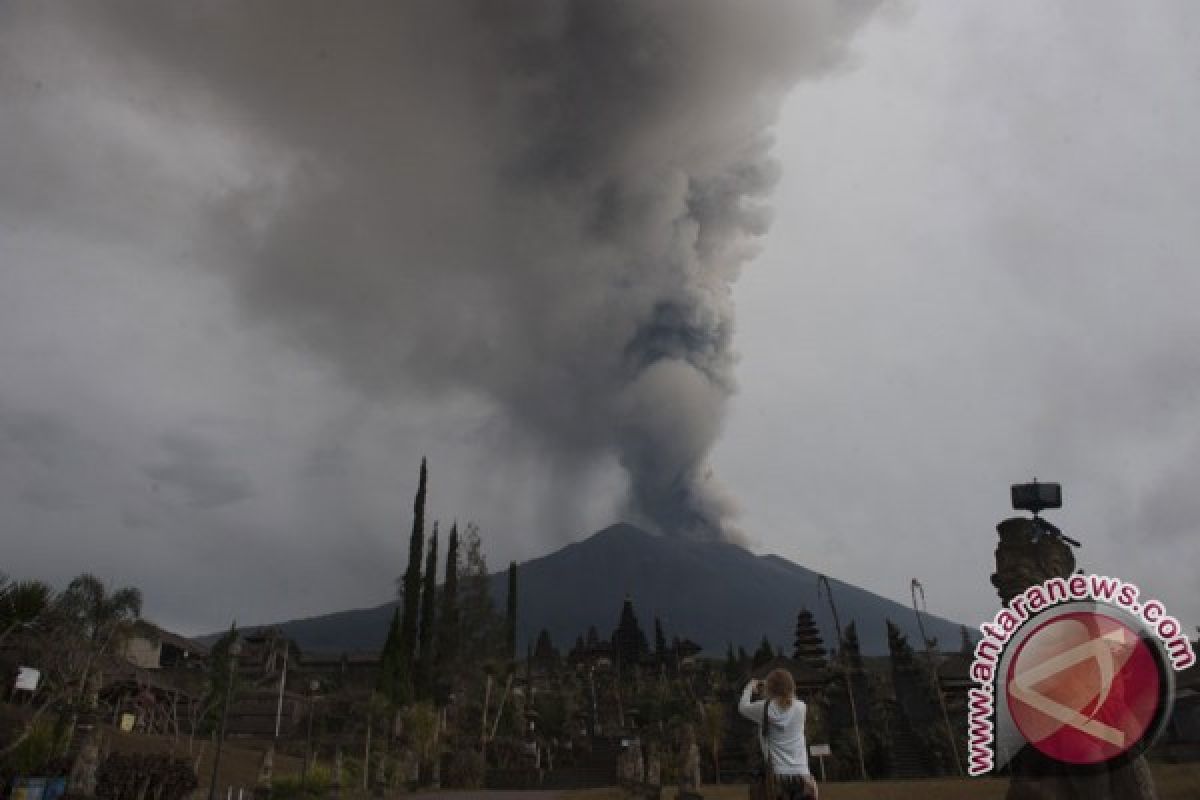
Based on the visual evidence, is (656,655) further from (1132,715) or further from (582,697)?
(1132,715)

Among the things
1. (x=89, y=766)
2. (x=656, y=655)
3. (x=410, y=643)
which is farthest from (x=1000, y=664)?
(x=656, y=655)

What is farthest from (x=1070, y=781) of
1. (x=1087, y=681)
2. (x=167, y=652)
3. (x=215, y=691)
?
(x=167, y=652)

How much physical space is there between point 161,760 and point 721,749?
29.5m

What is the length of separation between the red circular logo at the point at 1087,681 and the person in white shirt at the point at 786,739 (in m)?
3.90

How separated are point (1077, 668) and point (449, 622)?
50917 mm

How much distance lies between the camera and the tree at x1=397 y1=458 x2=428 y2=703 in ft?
139

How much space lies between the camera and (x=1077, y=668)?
8.60 metres

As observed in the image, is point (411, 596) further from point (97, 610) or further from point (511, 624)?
point (97, 610)

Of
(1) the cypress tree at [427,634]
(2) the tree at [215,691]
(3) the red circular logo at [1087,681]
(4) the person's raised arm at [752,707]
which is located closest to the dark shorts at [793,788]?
(4) the person's raised arm at [752,707]

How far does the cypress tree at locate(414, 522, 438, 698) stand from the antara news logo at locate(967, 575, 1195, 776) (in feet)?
140

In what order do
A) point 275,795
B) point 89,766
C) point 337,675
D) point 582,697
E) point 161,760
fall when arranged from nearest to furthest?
point 89,766, point 161,760, point 275,795, point 582,697, point 337,675

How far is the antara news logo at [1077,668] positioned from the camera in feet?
25.8

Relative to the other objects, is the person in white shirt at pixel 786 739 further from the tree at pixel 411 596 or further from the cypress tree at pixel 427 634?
the cypress tree at pixel 427 634

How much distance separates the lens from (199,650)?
6059 centimetres
